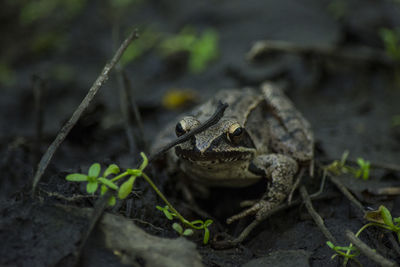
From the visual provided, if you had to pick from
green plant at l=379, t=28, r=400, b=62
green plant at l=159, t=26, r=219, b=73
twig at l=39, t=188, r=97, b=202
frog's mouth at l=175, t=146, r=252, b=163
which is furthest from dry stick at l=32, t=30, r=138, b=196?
green plant at l=379, t=28, r=400, b=62

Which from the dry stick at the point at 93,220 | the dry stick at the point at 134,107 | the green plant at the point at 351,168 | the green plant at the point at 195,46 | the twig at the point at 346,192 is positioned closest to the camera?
the dry stick at the point at 93,220

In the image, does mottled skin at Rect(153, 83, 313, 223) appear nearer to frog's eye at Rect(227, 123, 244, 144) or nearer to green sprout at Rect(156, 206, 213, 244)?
frog's eye at Rect(227, 123, 244, 144)

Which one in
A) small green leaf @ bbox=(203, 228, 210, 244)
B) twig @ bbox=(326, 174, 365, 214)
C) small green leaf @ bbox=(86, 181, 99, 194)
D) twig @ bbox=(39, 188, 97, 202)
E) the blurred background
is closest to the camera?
small green leaf @ bbox=(86, 181, 99, 194)

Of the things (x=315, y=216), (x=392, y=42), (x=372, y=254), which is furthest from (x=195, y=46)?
(x=372, y=254)

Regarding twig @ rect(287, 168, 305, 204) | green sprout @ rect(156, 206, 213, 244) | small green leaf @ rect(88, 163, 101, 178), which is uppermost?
small green leaf @ rect(88, 163, 101, 178)

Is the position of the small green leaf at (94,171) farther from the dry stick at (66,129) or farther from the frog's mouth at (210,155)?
the frog's mouth at (210,155)

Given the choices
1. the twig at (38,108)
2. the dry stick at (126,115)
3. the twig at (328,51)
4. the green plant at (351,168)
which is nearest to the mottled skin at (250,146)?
the green plant at (351,168)
